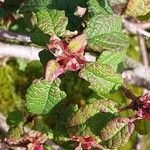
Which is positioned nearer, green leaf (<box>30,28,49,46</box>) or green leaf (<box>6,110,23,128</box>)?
green leaf (<box>30,28,49,46</box>)

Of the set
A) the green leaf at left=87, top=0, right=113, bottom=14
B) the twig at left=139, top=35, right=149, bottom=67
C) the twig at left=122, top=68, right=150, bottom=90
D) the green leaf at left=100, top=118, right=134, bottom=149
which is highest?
the green leaf at left=87, top=0, right=113, bottom=14

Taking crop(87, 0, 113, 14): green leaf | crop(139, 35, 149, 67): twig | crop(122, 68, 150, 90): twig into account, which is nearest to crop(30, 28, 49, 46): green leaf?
crop(87, 0, 113, 14): green leaf

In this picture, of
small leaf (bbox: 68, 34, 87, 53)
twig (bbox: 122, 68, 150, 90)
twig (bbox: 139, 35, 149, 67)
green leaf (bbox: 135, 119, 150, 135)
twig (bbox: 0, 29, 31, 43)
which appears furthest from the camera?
twig (bbox: 139, 35, 149, 67)

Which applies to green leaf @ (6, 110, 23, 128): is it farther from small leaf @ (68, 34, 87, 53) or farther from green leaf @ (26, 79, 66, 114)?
small leaf @ (68, 34, 87, 53)

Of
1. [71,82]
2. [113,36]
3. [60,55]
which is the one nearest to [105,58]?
[113,36]

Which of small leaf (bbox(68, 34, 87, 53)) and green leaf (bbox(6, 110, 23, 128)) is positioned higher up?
small leaf (bbox(68, 34, 87, 53))

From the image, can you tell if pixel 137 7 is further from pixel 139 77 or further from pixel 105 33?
pixel 139 77

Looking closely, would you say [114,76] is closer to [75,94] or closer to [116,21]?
[116,21]
